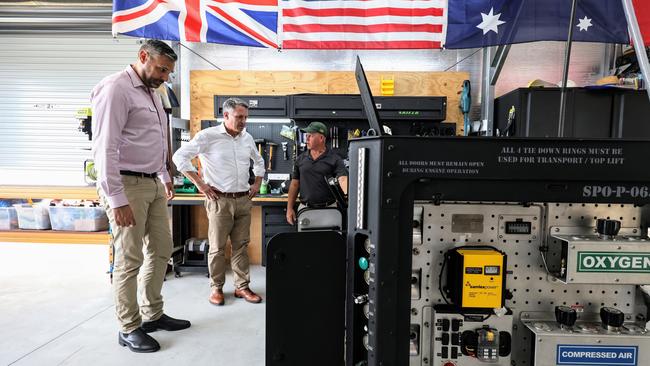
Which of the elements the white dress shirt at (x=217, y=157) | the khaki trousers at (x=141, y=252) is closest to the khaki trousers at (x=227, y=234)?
the white dress shirt at (x=217, y=157)

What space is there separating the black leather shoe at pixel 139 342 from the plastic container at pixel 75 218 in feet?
9.16

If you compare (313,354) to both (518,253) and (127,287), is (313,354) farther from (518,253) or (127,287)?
(127,287)

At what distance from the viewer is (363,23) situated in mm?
3203

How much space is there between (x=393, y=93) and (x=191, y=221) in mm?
2848

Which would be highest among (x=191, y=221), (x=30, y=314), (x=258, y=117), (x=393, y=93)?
(x=393, y=93)

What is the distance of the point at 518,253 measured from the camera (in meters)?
1.35

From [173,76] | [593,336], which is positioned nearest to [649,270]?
[593,336]

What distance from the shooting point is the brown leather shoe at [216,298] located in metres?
3.31

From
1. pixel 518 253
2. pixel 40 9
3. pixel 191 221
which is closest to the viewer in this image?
pixel 518 253

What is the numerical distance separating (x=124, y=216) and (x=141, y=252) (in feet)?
1.09

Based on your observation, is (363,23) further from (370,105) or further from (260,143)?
(370,105)

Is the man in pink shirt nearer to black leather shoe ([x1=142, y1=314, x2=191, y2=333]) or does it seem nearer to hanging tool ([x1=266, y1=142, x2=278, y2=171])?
black leather shoe ([x1=142, y1=314, x2=191, y2=333])

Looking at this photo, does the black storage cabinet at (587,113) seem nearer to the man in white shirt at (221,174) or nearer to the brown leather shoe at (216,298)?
the man in white shirt at (221,174)

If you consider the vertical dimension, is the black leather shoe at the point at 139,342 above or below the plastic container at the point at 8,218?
below
